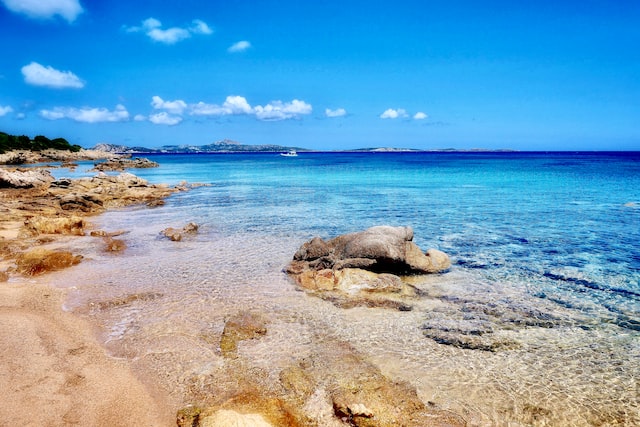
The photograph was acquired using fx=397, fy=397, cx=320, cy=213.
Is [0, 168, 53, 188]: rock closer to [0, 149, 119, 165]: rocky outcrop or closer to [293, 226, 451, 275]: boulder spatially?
[293, 226, 451, 275]: boulder

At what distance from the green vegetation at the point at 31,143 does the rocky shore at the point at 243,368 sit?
3676 inches

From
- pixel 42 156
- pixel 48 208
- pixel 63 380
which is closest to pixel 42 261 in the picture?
pixel 63 380

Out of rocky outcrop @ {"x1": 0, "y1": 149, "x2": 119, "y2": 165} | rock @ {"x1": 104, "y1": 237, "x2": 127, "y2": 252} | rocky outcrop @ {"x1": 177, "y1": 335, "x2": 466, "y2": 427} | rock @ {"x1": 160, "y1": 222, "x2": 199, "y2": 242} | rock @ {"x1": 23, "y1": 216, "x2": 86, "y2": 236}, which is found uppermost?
rocky outcrop @ {"x1": 0, "y1": 149, "x2": 119, "y2": 165}

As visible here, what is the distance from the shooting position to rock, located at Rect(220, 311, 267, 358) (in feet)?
26.5

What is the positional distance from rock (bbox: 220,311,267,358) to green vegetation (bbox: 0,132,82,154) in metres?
96.2

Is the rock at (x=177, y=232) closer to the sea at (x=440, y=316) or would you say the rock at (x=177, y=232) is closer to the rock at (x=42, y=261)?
the sea at (x=440, y=316)

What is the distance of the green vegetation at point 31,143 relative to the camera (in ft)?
310

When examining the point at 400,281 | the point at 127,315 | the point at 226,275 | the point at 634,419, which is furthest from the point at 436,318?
the point at 127,315

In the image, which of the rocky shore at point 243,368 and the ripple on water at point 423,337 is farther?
the ripple on water at point 423,337

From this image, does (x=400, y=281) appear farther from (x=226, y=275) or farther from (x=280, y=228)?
Answer: (x=280, y=228)

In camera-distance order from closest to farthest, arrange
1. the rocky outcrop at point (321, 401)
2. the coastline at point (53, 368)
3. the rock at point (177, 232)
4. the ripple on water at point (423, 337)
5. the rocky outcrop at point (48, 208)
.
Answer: the rocky outcrop at point (321, 401), the coastline at point (53, 368), the ripple on water at point (423, 337), the rocky outcrop at point (48, 208), the rock at point (177, 232)

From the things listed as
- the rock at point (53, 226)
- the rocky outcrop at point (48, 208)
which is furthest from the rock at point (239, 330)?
the rock at point (53, 226)

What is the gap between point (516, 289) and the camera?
1134cm

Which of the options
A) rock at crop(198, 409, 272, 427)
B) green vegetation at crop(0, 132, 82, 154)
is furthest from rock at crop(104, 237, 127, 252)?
green vegetation at crop(0, 132, 82, 154)
